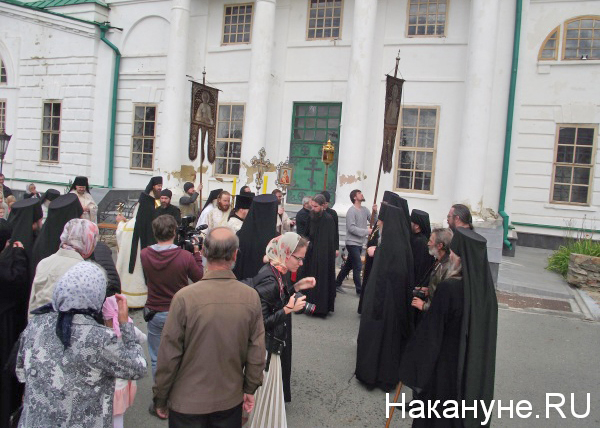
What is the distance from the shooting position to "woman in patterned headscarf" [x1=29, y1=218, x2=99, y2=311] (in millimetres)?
3309

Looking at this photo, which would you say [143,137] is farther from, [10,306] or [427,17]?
[10,306]

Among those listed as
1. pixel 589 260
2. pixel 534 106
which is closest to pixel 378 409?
pixel 589 260

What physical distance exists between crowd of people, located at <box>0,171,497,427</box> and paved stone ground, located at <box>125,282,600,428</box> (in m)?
0.36

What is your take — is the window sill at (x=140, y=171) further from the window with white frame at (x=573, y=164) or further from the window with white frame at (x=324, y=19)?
the window with white frame at (x=573, y=164)

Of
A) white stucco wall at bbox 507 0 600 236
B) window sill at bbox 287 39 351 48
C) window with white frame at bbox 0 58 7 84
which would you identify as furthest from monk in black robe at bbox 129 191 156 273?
window with white frame at bbox 0 58 7 84

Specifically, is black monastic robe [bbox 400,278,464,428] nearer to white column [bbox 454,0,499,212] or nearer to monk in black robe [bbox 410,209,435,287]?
monk in black robe [bbox 410,209,435,287]

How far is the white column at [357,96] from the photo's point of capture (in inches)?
508

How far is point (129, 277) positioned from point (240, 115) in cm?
937

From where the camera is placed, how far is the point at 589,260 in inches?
393

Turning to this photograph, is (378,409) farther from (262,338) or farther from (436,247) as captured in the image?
(262,338)

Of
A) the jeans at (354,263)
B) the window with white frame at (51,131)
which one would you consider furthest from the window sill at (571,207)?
the window with white frame at (51,131)

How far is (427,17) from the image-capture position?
43.9 feet

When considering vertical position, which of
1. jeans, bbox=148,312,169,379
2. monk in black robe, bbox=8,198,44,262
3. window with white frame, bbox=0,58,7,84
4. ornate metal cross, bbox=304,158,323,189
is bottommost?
jeans, bbox=148,312,169,379

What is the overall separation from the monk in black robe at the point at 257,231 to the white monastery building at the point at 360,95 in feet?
26.2
